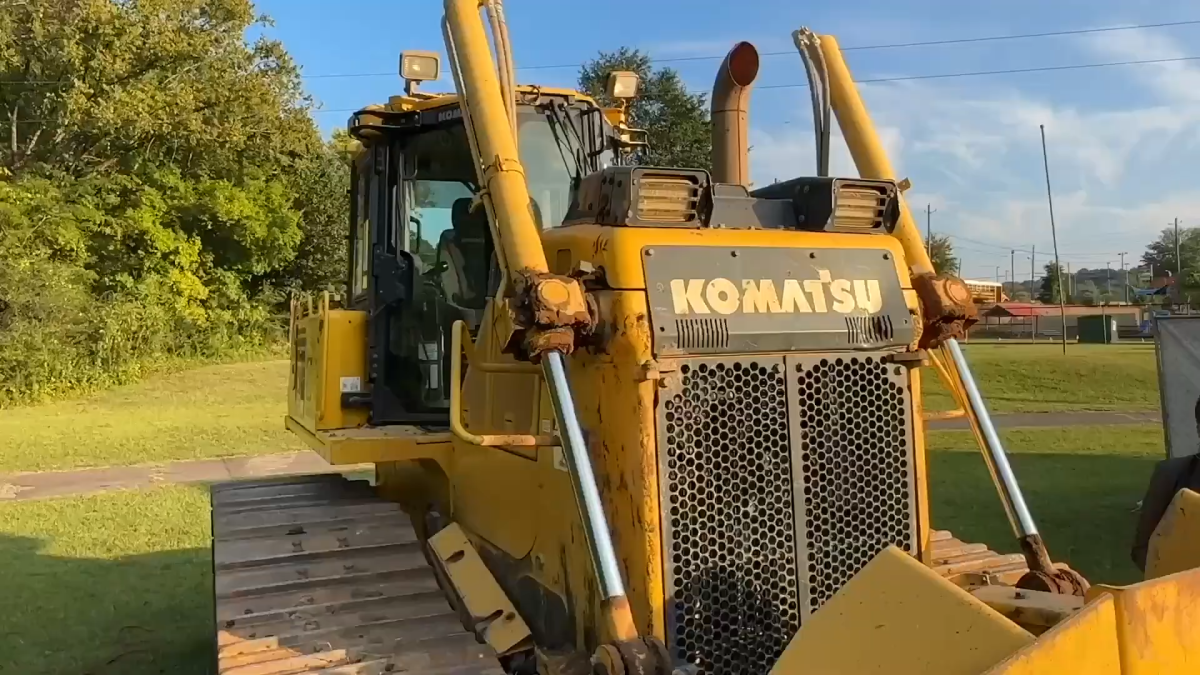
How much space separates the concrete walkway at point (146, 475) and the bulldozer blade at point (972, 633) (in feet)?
40.6

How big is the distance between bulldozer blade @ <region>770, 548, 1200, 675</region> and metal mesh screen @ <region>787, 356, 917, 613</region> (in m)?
0.95

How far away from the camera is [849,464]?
11.6 feet

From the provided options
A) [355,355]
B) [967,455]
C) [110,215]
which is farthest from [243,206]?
[355,355]

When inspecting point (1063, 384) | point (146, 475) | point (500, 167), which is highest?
point (500, 167)

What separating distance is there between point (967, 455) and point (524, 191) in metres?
13.0

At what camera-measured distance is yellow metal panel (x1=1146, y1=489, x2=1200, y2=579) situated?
3.12m

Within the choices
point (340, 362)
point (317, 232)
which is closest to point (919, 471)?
point (340, 362)

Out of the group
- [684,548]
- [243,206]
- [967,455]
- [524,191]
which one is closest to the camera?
[684,548]

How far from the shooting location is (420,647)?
12.5ft

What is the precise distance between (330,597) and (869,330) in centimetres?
223

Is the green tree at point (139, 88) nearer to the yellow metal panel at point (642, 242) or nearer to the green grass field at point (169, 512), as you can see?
the green grass field at point (169, 512)

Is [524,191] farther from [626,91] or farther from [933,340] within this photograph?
[626,91]

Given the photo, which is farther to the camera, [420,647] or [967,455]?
[967,455]

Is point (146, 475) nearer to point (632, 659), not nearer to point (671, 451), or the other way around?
point (671, 451)
